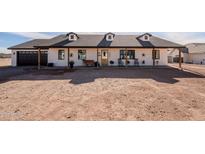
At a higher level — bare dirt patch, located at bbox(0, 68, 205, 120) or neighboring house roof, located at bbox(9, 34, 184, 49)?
neighboring house roof, located at bbox(9, 34, 184, 49)

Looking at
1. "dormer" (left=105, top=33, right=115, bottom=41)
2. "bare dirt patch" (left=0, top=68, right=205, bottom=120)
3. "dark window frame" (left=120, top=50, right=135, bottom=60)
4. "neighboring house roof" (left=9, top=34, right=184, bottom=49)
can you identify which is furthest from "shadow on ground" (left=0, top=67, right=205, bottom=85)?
"dormer" (left=105, top=33, right=115, bottom=41)

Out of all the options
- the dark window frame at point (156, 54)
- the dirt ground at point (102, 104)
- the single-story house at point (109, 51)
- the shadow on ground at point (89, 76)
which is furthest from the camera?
the dark window frame at point (156, 54)

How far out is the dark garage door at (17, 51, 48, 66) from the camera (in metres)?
28.2

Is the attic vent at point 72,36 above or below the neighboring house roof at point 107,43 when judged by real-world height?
above

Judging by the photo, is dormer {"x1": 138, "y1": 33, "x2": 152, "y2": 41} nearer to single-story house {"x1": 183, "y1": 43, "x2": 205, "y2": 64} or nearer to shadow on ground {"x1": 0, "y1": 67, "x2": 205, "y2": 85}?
shadow on ground {"x1": 0, "y1": 67, "x2": 205, "y2": 85}

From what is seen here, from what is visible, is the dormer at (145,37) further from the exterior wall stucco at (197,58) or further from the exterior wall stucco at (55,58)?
the exterior wall stucco at (197,58)

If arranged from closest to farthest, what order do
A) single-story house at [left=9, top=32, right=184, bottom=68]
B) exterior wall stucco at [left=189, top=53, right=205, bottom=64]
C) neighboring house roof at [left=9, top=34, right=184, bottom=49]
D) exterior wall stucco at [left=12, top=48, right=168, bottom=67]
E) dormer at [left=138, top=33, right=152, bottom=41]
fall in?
neighboring house roof at [left=9, top=34, right=184, bottom=49] → single-story house at [left=9, top=32, right=184, bottom=68] → exterior wall stucco at [left=12, top=48, right=168, bottom=67] → dormer at [left=138, top=33, right=152, bottom=41] → exterior wall stucco at [left=189, top=53, right=205, bottom=64]

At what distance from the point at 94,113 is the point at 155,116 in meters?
1.89

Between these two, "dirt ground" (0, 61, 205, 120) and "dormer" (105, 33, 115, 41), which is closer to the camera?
"dirt ground" (0, 61, 205, 120)

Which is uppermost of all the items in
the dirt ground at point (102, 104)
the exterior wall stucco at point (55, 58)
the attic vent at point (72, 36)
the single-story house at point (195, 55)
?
the attic vent at point (72, 36)

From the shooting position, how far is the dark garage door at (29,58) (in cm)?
2817

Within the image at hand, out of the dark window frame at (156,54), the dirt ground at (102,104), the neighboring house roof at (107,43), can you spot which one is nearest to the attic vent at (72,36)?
the neighboring house roof at (107,43)
